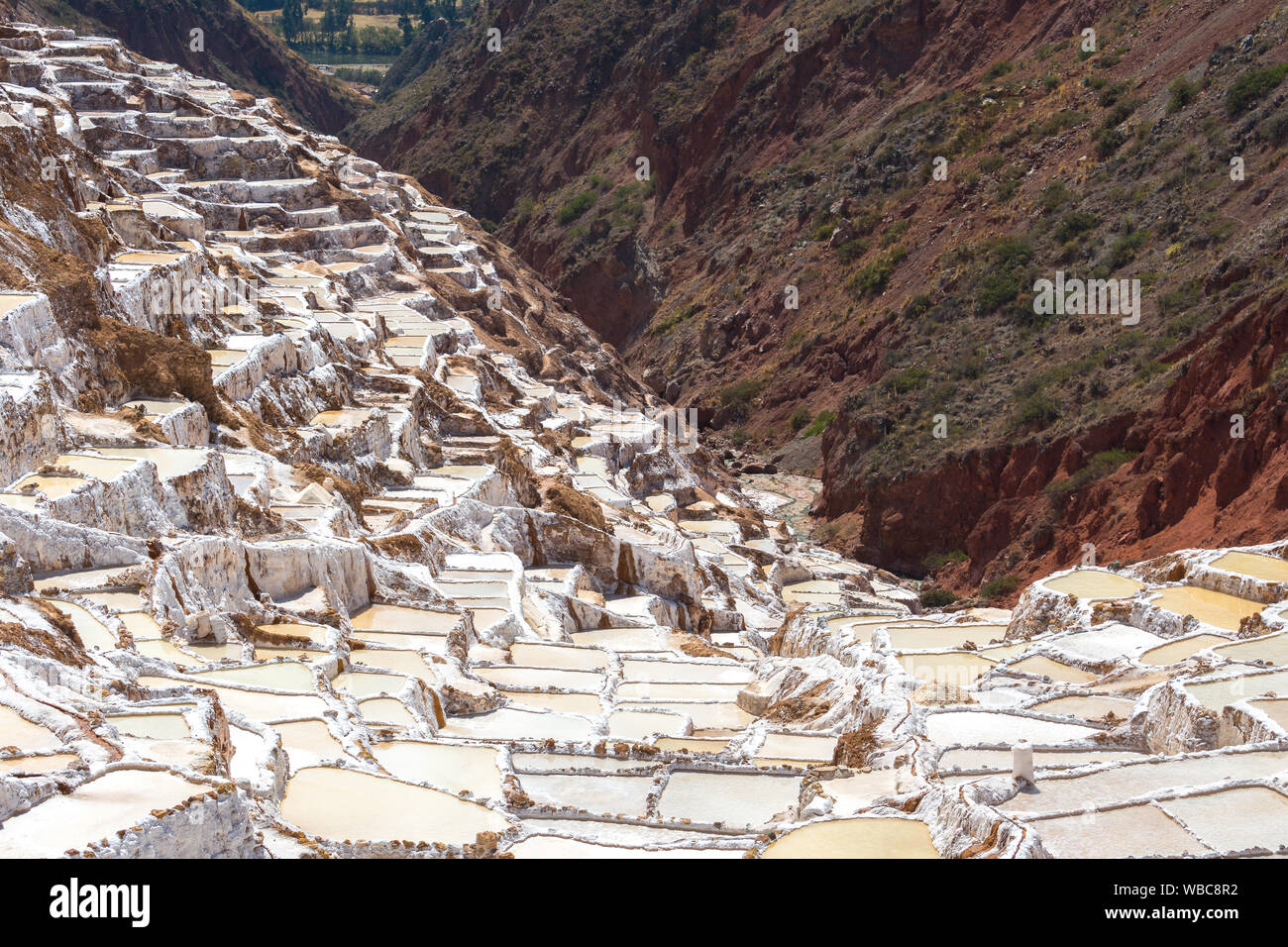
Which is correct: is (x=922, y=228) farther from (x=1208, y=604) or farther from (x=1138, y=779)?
(x=1138, y=779)

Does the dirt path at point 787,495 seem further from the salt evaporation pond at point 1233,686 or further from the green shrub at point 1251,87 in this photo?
the salt evaporation pond at point 1233,686

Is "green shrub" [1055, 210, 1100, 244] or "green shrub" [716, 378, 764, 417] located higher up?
"green shrub" [1055, 210, 1100, 244]

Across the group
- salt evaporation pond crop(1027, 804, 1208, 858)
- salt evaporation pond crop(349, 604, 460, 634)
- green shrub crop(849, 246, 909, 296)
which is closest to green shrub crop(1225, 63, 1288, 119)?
green shrub crop(849, 246, 909, 296)

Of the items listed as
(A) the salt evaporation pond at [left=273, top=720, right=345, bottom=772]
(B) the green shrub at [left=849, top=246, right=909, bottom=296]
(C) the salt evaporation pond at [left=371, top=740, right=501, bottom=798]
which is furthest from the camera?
(B) the green shrub at [left=849, top=246, right=909, bottom=296]

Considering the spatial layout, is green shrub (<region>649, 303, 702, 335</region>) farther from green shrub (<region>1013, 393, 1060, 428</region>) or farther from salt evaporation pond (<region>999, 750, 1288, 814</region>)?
salt evaporation pond (<region>999, 750, 1288, 814</region>)

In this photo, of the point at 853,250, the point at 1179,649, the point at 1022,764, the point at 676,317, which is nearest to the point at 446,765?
the point at 1022,764

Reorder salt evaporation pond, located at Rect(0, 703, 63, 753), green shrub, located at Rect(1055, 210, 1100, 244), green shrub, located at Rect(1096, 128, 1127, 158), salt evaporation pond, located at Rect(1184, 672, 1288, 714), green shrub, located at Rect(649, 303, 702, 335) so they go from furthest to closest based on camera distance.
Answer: green shrub, located at Rect(649, 303, 702, 335) → green shrub, located at Rect(1096, 128, 1127, 158) → green shrub, located at Rect(1055, 210, 1100, 244) → salt evaporation pond, located at Rect(1184, 672, 1288, 714) → salt evaporation pond, located at Rect(0, 703, 63, 753)
